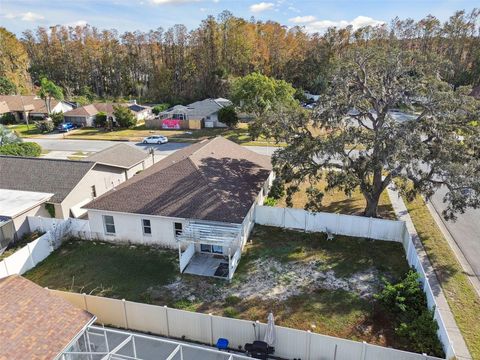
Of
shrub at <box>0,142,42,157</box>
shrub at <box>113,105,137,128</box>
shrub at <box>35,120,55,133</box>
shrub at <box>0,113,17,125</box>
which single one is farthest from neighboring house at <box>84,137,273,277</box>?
shrub at <box>0,113,17,125</box>

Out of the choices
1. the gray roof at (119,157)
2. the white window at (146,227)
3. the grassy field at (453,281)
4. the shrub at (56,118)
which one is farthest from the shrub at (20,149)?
the grassy field at (453,281)

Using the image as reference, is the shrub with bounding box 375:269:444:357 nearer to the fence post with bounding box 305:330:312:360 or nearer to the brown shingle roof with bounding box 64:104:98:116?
the fence post with bounding box 305:330:312:360

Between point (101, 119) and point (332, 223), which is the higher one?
point (101, 119)

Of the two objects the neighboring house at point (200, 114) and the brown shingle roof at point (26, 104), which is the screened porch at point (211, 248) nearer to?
the neighboring house at point (200, 114)

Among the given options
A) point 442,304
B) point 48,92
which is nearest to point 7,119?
point 48,92

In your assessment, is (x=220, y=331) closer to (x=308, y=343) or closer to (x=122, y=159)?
(x=308, y=343)
